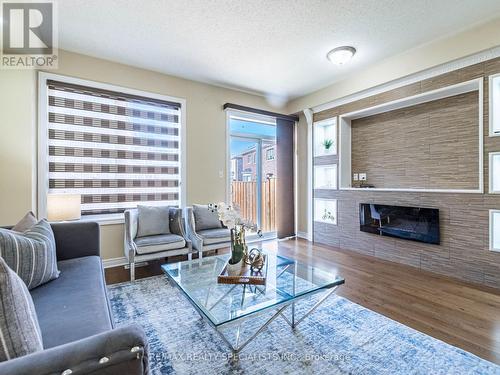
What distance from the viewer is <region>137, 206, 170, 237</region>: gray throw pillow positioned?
3.15 metres

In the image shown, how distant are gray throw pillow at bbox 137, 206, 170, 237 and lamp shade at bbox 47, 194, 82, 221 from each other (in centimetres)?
69

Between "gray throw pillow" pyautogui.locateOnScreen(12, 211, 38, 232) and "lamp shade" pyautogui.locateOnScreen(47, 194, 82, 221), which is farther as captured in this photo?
"lamp shade" pyautogui.locateOnScreen(47, 194, 82, 221)

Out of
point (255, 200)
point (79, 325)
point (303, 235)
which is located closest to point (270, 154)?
point (255, 200)

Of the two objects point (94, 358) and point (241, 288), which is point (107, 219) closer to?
point (241, 288)

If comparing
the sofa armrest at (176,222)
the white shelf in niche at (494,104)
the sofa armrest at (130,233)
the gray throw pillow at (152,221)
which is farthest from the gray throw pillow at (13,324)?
the white shelf in niche at (494,104)

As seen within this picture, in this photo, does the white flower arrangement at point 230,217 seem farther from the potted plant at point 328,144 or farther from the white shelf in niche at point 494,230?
the potted plant at point 328,144

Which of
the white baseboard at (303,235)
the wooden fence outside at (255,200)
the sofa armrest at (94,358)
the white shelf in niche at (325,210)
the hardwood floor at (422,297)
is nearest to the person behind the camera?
the sofa armrest at (94,358)

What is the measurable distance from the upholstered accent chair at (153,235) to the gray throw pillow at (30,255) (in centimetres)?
117

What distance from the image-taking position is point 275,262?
2.25 meters

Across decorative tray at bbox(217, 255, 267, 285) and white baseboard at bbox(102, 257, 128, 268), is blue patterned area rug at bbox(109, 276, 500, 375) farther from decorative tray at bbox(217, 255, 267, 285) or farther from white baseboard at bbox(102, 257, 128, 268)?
white baseboard at bbox(102, 257, 128, 268)

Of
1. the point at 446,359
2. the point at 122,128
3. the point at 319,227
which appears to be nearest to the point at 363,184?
the point at 319,227

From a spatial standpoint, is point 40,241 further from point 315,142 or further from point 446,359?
point 315,142

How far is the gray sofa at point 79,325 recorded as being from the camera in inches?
24.6

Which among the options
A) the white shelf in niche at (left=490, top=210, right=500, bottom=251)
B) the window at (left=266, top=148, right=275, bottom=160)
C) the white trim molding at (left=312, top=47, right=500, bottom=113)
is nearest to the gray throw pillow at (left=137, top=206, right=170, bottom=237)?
the window at (left=266, top=148, right=275, bottom=160)
